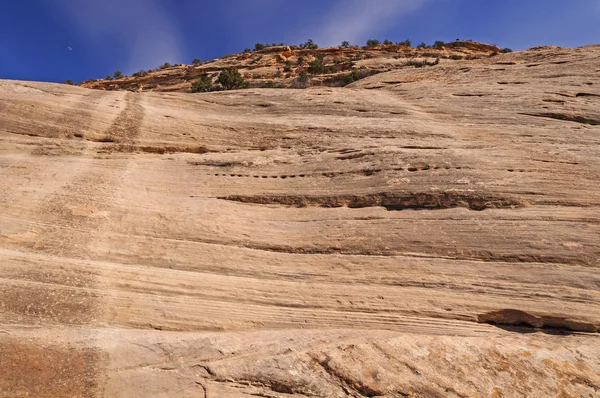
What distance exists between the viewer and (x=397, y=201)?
810cm

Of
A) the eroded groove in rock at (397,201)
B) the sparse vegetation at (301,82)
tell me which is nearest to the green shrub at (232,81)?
the sparse vegetation at (301,82)

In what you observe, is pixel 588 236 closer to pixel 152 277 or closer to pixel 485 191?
pixel 485 191

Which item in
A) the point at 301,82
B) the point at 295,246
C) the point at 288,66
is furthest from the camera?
the point at 288,66

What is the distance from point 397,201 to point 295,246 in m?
2.45

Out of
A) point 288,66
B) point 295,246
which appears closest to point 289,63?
point 288,66

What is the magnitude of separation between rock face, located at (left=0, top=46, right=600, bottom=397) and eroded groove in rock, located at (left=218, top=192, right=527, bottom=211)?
0.04 meters

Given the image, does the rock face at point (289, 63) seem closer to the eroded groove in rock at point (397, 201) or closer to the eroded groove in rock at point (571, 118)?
the eroded groove in rock at point (571, 118)

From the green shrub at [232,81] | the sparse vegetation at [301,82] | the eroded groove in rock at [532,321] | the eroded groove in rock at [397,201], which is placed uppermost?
the sparse vegetation at [301,82]

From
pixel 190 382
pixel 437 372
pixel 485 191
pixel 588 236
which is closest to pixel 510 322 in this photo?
pixel 437 372

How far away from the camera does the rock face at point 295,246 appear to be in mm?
4598

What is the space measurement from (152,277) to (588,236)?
290 inches

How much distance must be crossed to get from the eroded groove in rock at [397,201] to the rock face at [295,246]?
1.6 inches

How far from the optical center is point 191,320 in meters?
5.33

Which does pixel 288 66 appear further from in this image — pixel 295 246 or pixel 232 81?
pixel 295 246
